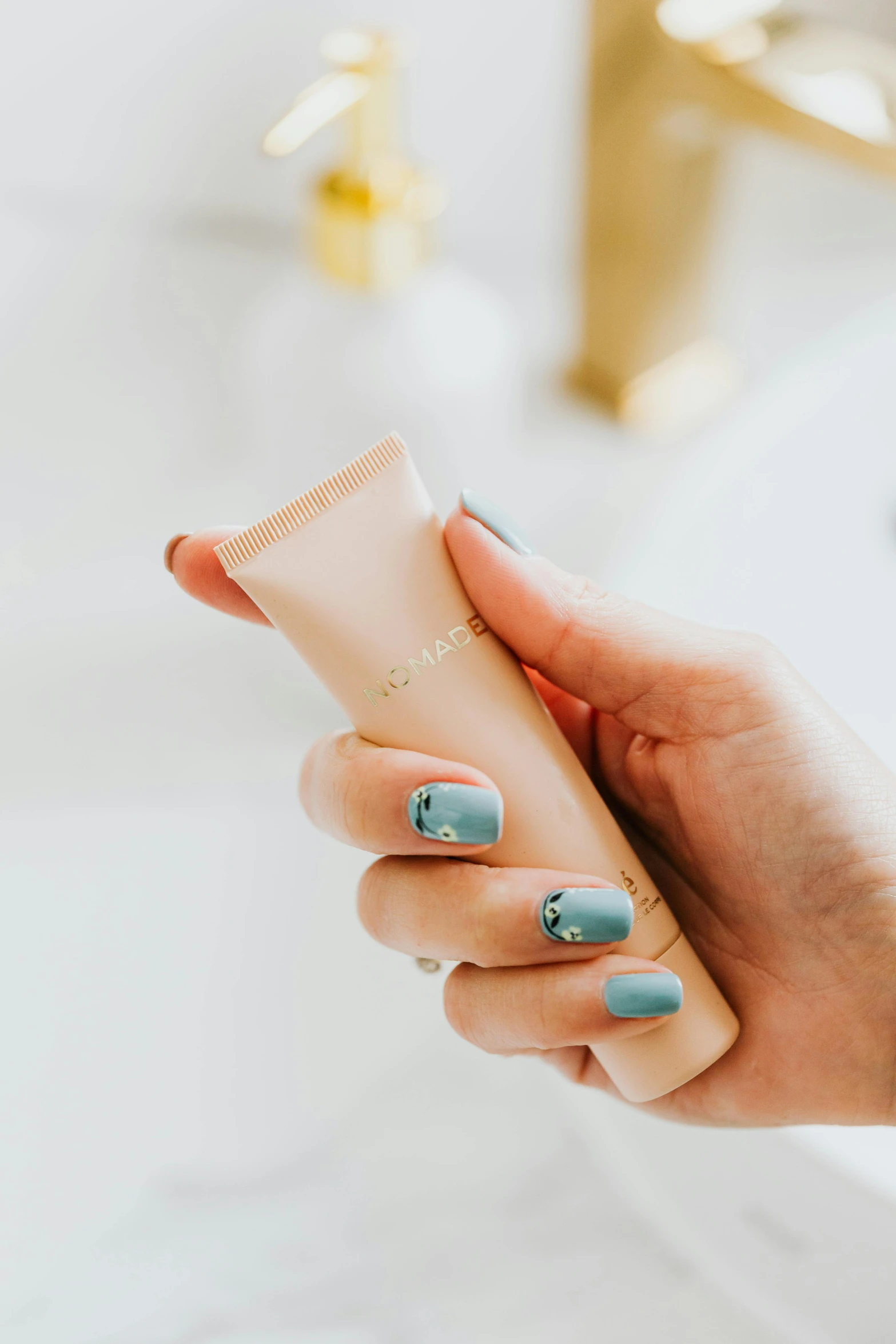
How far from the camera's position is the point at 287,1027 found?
0.52 metres

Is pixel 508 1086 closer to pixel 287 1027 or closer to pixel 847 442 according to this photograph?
pixel 287 1027

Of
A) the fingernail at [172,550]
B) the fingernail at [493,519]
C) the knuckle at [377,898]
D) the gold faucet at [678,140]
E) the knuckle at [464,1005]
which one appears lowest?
the knuckle at [464,1005]

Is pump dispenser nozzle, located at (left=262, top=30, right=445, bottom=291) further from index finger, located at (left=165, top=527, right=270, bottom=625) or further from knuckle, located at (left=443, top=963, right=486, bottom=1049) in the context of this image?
knuckle, located at (left=443, top=963, right=486, bottom=1049)

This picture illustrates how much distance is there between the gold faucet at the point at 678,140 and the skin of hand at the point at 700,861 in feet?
0.96

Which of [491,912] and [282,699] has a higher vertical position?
[282,699]

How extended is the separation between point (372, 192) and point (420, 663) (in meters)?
0.32

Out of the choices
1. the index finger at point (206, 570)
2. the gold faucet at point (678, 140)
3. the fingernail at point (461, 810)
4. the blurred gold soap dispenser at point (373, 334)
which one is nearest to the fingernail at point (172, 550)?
the index finger at point (206, 570)

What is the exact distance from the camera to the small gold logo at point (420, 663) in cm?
37

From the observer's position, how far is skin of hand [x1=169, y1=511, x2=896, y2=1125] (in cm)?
39

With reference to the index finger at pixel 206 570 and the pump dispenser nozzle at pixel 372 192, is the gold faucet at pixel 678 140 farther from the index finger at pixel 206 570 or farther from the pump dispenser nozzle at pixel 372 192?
the index finger at pixel 206 570

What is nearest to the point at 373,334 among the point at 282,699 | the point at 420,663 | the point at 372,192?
the point at 372,192

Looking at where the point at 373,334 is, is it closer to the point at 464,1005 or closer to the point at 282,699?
the point at 282,699

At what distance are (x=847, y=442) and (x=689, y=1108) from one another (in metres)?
0.38

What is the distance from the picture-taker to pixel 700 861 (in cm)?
46
